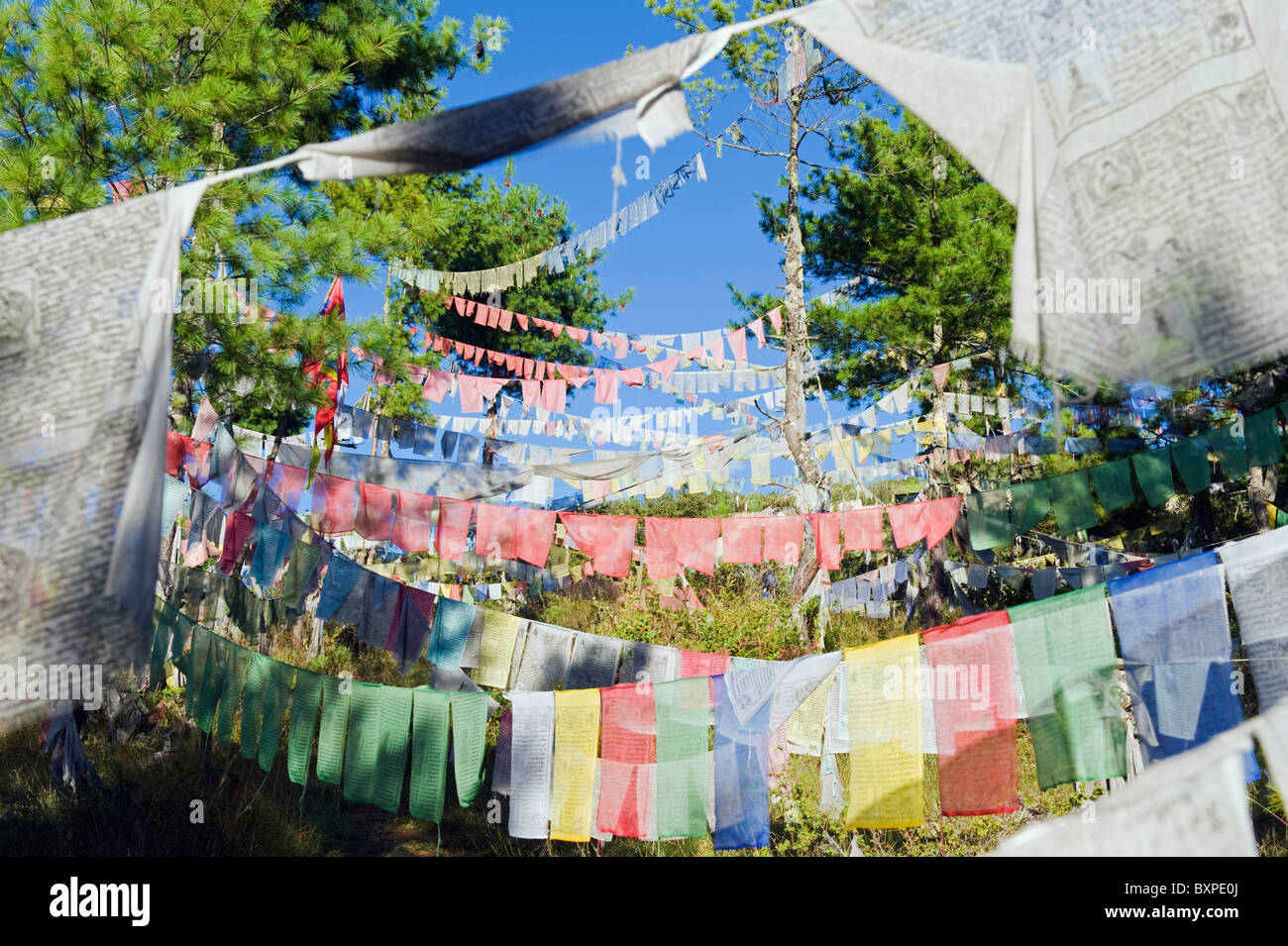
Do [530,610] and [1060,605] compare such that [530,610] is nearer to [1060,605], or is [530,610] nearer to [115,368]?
[1060,605]

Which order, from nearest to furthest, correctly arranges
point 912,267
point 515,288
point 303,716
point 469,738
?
point 469,738 → point 303,716 → point 912,267 → point 515,288

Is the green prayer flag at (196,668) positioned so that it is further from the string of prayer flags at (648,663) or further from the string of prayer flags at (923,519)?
the string of prayer flags at (923,519)

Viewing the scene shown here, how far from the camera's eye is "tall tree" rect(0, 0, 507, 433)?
5.76 metres

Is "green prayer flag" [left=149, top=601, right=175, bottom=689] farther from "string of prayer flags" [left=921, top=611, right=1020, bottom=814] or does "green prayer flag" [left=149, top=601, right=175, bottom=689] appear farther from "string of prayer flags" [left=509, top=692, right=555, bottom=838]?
"string of prayer flags" [left=921, top=611, right=1020, bottom=814]

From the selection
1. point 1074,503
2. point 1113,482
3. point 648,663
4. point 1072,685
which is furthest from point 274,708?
point 1113,482

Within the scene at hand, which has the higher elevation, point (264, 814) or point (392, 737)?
point (392, 737)

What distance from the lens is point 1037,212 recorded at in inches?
80.6

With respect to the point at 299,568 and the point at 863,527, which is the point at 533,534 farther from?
the point at 863,527

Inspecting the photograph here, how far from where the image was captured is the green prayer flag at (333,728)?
5863 mm

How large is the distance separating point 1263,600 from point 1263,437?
264 inches

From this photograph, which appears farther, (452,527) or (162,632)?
(452,527)

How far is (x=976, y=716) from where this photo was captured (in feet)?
14.9

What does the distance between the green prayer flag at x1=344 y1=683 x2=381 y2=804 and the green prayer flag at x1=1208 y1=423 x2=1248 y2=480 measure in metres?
9.02
